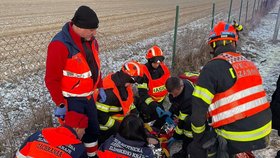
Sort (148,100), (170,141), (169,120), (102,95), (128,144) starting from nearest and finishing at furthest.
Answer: (128,144) → (102,95) → (170,141) → (169,120) → (148,100)

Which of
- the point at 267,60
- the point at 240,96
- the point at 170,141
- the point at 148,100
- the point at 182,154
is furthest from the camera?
the point at 267,60

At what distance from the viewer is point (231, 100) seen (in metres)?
2.57

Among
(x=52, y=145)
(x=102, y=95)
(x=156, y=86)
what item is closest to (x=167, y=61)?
(x=156, y=86)

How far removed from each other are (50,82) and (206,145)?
1720mm

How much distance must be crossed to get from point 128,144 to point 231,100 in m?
1.03

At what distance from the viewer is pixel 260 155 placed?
4.32 metres

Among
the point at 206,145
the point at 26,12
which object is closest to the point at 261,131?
the point at 206,145

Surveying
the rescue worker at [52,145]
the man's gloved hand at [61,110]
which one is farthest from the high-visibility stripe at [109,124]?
the rescue worker at [52,145]

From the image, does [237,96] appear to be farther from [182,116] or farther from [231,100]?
[182,116]

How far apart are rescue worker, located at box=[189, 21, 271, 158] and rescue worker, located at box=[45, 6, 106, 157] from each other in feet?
4.22

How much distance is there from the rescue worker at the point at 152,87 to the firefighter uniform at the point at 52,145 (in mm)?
2410

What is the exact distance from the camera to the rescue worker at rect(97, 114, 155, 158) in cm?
271

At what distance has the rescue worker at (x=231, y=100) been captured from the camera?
255cm

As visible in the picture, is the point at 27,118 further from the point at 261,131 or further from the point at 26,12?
the point at 26,12
